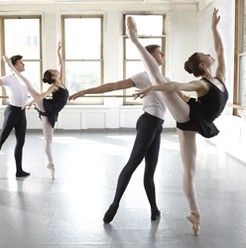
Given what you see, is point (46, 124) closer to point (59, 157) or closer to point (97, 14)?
point (59, 157)

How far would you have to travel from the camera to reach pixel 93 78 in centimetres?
987

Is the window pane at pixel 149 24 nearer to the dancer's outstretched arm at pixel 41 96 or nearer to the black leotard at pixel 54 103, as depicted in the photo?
the black leotard at pixel 54 103

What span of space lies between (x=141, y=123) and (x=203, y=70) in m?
0.69

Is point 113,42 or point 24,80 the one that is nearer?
point 24,80

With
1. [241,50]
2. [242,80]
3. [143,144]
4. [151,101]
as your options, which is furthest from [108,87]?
[241,50]

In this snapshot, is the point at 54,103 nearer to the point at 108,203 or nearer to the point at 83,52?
the point at 108,203

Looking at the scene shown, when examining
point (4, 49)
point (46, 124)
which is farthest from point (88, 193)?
point (4, 49)

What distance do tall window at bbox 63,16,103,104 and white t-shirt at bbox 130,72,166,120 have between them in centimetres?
659

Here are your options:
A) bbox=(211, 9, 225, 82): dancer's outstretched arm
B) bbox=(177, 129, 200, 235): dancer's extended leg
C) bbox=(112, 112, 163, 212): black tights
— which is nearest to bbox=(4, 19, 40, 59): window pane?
bbox=(112, 112, 163, 212): black tights

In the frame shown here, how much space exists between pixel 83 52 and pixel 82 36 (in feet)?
1.17

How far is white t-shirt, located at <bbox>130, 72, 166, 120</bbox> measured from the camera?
3221 millimetres

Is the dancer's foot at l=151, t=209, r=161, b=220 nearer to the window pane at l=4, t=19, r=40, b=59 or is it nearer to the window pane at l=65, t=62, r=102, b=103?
the window pane at l=65, t=62, r=102, b=103

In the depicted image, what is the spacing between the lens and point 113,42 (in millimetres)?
9578

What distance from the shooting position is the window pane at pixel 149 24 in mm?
9578
